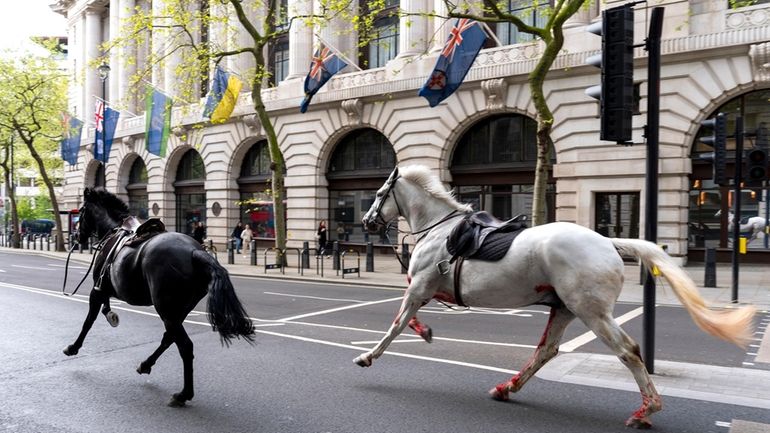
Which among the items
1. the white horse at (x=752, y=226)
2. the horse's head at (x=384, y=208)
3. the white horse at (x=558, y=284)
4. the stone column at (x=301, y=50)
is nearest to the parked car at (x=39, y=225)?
the stone column at (x=301, y=50)

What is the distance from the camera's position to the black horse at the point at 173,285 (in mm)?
5590

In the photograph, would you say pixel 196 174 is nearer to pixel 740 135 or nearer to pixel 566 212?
pixel 566 212

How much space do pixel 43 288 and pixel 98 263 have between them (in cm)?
1105

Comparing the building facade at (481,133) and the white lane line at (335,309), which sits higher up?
the building facade at (481,133)

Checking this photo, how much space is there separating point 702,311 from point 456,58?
17000 millimetres

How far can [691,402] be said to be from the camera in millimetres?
5609

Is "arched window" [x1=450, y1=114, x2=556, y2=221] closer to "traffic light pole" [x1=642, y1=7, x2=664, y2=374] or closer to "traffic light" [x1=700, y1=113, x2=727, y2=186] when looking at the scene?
"traffic light" [x1=700, y1=113, x2=727, y2=186]

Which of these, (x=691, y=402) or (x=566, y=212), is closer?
(x=691, y=402)

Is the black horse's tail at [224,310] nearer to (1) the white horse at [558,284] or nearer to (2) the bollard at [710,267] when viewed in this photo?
(1) the white horse at [558,284]

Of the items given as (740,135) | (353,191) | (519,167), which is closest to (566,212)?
(519,167)

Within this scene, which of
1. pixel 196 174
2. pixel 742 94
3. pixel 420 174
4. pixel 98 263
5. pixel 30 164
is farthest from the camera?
pixel 30 164

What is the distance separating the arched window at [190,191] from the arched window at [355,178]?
38.2 ft

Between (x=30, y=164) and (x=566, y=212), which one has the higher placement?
(x=30, y=164)

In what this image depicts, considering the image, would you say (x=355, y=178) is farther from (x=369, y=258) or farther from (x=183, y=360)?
(x=183, y=360)
